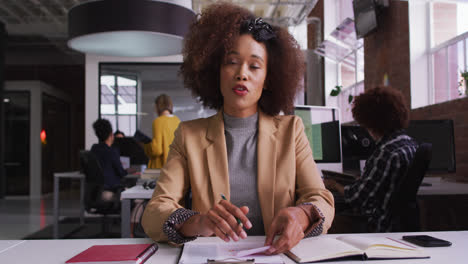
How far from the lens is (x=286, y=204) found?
48.1 inches

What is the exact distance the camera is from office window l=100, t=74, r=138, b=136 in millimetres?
6719

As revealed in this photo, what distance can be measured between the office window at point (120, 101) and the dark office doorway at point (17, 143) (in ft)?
12.3

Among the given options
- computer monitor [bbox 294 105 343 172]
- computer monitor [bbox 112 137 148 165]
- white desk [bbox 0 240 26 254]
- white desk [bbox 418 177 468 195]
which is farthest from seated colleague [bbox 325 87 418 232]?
computer monitor [bbox 112 137 148 165]

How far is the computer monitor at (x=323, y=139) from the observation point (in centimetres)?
288

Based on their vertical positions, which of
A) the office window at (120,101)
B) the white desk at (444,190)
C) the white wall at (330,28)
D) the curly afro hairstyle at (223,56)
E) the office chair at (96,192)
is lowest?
the office chair at (96,192)

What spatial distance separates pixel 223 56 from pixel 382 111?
1.43 meters

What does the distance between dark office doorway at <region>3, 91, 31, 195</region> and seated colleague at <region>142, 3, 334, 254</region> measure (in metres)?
9.33

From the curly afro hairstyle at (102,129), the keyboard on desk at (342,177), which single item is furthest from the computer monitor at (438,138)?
the curly afro hairstyle at (102,129)

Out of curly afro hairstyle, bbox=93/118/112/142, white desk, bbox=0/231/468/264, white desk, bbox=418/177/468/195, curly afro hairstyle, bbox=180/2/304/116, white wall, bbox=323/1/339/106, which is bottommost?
white desk, bbox=418/177/468/195

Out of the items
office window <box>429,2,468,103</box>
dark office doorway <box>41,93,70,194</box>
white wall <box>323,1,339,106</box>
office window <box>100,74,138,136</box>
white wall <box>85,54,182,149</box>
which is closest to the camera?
office window <box>429,2,468,103</box>

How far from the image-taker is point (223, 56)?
50.1 inches

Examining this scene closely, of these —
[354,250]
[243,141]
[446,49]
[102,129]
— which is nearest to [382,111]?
[243,141]

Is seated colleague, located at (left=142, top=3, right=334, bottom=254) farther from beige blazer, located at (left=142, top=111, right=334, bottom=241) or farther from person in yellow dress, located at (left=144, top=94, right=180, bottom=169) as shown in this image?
person in yellow dress, located at (left=144, top=94, right=180, bottom=169)

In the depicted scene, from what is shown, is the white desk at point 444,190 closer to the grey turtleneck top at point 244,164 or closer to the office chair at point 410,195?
the office chair at point 410,195
